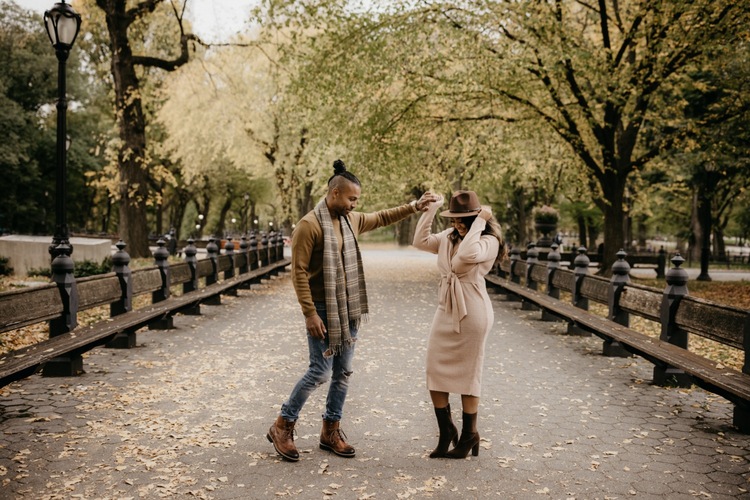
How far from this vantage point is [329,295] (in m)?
4.24

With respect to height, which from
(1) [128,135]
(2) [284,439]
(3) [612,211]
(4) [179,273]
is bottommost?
(2) [284,439]

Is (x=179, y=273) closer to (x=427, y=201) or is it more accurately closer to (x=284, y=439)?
(x=284, y=439)

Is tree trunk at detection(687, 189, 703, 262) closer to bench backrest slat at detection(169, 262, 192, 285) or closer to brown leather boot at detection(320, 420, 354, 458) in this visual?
bench backrest slat at detection(169, 262, 192, 285)

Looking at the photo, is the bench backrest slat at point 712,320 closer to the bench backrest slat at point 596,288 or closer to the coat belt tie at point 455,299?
the bench backrest slat at point 596,288

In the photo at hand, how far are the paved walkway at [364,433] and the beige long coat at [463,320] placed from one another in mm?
581

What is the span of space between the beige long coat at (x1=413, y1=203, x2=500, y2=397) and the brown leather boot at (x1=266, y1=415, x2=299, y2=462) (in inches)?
40.7

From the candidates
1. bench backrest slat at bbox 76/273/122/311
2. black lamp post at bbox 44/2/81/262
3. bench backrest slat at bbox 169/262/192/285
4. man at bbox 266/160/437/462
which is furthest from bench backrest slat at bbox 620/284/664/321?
black lamp post at bbox 44/2/81/262

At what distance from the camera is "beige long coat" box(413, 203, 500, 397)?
14.2ft

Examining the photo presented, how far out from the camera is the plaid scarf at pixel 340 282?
425 cm

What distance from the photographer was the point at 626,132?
16734 millimetres


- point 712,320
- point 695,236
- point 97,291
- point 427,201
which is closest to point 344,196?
point 427,201

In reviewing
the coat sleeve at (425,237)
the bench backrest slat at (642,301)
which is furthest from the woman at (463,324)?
the bench backrest slat at (642,301)

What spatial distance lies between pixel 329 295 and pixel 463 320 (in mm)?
935

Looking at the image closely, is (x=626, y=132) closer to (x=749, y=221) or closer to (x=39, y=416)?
(x=39, y=416)
